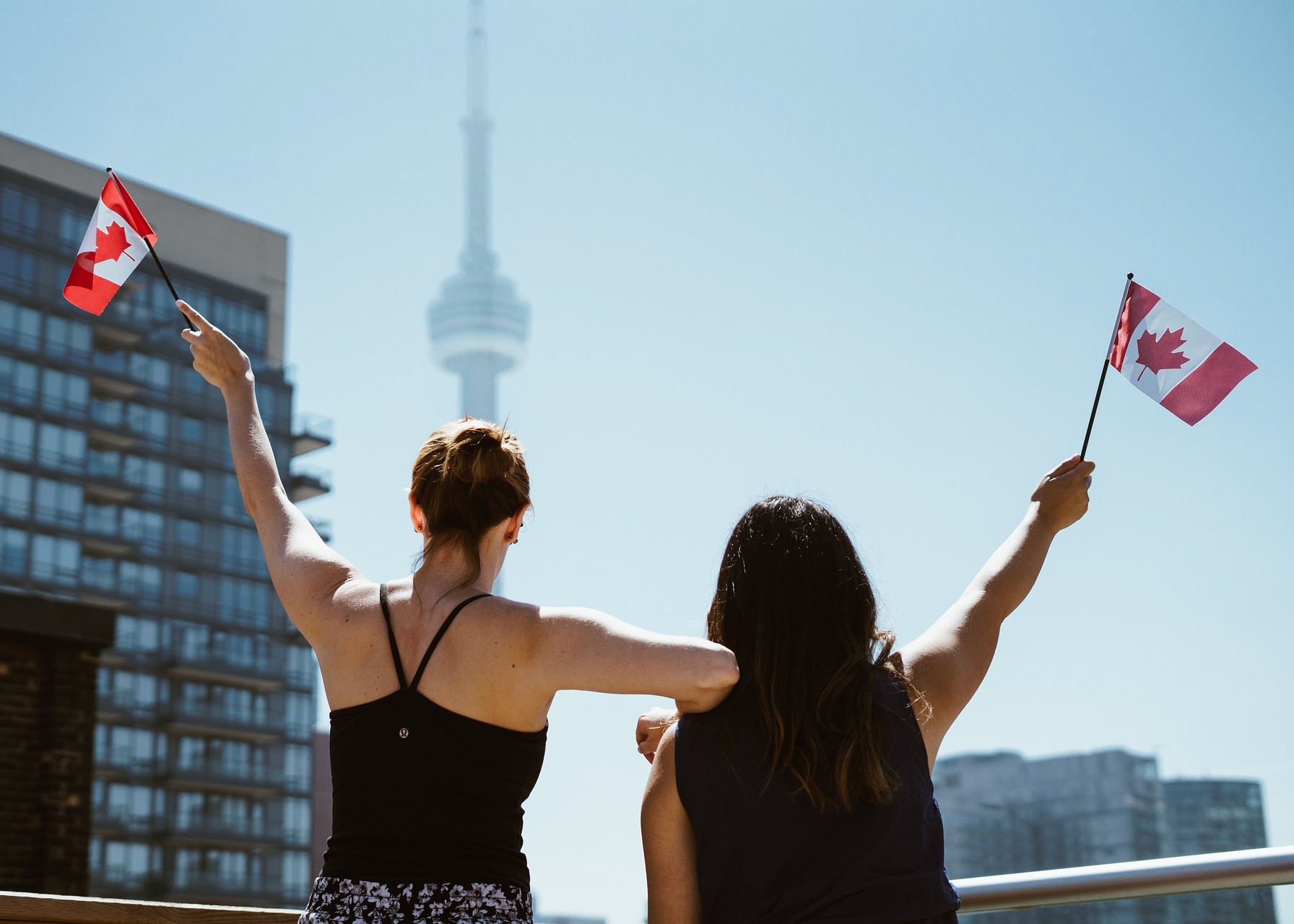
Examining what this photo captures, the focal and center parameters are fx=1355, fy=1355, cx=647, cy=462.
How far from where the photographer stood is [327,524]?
7638 cm

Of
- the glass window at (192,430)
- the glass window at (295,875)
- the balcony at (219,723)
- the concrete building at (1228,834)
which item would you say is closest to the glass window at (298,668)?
the balcony at (219,723)

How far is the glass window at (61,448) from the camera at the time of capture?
6462cm

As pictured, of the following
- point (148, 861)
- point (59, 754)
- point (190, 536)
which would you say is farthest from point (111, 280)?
point (190, 536)

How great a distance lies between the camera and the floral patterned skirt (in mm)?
2391

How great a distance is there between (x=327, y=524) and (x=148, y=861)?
21.0 meters

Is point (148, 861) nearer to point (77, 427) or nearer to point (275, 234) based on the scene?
point (77, 427)

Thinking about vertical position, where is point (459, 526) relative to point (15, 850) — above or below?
above

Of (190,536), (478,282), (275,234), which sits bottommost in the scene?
(190,536)

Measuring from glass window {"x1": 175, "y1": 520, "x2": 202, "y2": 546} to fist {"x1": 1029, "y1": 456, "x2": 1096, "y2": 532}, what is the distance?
70651 mm

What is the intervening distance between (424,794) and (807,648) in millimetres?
A: 764

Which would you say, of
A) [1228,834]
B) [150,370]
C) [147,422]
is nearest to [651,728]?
[1228,834]

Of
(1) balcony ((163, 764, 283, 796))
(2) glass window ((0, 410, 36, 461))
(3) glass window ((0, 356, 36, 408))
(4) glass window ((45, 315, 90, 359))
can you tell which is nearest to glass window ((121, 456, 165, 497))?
(2) glass window ((0, 410, 36, 461))

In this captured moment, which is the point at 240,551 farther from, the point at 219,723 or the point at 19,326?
the point at 19,326

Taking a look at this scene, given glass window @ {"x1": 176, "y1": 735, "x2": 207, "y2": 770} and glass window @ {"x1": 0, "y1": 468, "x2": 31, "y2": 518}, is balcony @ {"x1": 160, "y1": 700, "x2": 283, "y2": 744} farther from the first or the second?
glass window @ {"x1": 0, "y1": 468, "x2": 31, "y2": 518}
